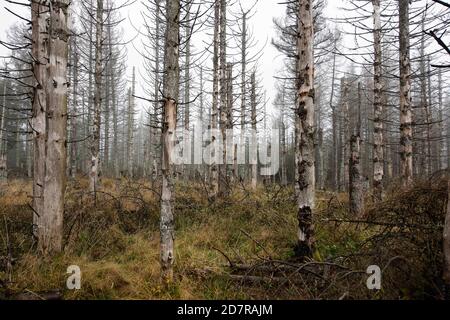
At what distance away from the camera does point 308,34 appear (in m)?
4.51

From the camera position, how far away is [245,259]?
4430mm

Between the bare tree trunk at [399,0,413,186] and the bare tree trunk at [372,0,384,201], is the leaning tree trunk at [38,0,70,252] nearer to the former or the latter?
the bare tree trunk at [372,0,384,201]

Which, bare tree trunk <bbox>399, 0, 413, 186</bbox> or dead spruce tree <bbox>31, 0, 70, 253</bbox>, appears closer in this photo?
dead spruce tree <bbox>31, 0, 70, 253</bbox>

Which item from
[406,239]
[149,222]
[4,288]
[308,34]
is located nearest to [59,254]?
[4,288]

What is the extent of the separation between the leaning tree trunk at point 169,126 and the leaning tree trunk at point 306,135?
2038 millimetres

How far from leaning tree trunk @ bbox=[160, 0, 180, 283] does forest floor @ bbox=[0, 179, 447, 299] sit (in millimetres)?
353

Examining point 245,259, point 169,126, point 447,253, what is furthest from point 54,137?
point 447,253

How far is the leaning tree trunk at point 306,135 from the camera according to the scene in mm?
4285

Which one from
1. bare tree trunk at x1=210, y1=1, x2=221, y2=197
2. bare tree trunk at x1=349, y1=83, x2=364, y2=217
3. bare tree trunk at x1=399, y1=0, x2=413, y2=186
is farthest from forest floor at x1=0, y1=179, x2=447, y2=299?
bare tree trunk at x1=399, y1=0, x2=413, y2=186

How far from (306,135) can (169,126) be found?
2192 mm

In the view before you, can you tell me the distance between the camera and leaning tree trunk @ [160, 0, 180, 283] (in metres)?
3.44

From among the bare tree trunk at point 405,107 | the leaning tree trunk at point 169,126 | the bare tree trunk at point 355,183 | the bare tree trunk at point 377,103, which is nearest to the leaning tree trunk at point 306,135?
the leaning tree trunk at point 169,126

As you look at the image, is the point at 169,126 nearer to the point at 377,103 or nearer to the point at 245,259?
the point at 245,259
